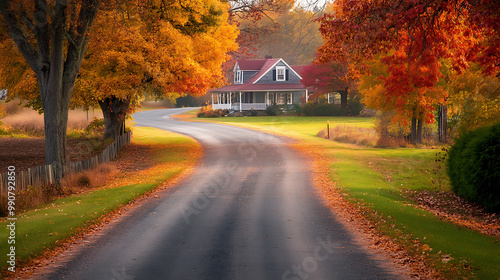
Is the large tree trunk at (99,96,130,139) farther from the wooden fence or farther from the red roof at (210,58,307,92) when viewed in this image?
the red roof at (210,58,307,92)

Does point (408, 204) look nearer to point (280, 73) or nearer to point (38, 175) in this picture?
point (38, 175)

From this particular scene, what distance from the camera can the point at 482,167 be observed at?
12.9m

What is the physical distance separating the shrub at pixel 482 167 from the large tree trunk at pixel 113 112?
20.2 meters

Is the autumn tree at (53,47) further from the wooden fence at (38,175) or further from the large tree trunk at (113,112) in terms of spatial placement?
the large tree trunk at (113,112)

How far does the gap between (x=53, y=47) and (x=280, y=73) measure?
51.3 metres

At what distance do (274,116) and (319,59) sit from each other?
151ft

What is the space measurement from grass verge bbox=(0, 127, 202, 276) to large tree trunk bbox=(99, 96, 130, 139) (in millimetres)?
3654

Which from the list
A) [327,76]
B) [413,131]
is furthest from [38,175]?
[327,76]

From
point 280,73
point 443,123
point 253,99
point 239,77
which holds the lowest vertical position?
point 443,123

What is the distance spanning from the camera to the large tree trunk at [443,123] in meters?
31.3

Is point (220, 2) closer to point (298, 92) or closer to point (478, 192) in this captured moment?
point (478, 192)

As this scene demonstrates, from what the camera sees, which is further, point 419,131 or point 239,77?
point 239,77

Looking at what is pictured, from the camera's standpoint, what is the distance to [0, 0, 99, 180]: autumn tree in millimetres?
15828

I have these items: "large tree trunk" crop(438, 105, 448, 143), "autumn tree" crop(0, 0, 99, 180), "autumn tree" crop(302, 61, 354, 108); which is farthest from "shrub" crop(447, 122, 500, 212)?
"autumn tree" crop(302, 61, 354, 108)
